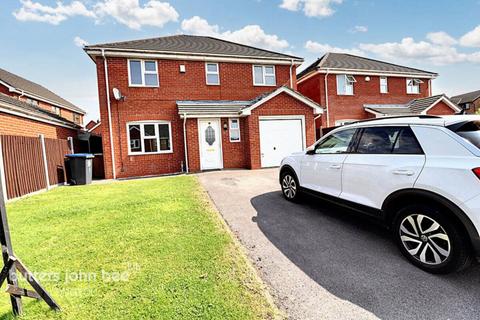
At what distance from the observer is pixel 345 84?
669 inches

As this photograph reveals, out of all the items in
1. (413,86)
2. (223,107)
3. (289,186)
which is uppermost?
(413,86)

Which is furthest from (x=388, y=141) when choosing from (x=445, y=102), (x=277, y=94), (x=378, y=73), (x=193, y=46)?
(x=445, y=102)

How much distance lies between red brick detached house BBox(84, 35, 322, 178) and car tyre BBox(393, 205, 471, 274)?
8.83 m

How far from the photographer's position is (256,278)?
273cm

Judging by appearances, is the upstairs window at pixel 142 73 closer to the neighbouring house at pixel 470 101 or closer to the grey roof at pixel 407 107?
the grey roof at pixel 407 107

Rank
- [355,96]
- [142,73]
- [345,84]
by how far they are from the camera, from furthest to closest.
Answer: [355,96] < [345,84] < [142,73]

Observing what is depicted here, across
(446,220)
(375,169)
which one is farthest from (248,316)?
(375,169)

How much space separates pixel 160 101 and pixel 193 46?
4.35m

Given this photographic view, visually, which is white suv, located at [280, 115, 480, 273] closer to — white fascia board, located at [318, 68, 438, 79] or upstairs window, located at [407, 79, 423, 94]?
white fascia board, located at [318, 68, 438, 79]

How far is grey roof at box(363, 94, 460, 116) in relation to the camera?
16267 mm

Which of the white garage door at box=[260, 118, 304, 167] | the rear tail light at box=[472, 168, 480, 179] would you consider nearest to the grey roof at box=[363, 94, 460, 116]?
the white garage door at box=[260, 118, 304, 167]

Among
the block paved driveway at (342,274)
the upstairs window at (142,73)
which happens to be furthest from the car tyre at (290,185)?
the upstairs window at (142,73)

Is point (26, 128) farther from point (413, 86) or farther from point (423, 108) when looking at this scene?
point (413, 86)

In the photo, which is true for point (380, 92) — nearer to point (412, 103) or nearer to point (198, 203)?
point (412, 103)
